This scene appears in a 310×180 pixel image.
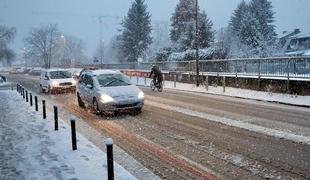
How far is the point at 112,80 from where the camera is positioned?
54.9 ft

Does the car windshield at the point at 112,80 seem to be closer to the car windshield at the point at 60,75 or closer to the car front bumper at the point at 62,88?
the car front bumper at the point at 62,88

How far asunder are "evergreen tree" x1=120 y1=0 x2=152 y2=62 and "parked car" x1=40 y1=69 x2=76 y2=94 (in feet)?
133

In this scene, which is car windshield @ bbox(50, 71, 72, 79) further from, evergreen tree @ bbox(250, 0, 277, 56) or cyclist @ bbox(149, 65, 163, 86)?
evergreen tree @ bbox(250, 0, 277, 56)

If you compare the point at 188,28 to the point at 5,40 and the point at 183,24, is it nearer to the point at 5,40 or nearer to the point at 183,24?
the point at 183,24

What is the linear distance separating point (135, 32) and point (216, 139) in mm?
61495

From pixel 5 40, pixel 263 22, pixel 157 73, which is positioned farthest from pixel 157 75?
pixel 5 40

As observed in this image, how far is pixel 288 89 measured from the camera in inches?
825

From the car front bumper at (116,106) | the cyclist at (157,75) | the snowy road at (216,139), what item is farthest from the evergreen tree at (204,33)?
the car front bumper at (116,106)

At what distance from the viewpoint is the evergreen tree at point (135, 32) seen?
70.6 metres

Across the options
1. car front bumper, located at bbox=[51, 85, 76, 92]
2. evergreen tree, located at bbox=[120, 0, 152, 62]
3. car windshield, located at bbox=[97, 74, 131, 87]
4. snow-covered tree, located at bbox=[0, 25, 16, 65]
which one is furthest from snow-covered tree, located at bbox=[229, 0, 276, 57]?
snow-covered tree, located at bbox=[0, 25, 16, 65]

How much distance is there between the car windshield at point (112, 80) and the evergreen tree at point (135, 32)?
2095 inches

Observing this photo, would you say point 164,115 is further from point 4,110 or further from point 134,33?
point 134,33

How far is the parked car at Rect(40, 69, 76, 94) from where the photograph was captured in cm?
2818

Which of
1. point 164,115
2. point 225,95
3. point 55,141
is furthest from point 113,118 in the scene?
point 225,95
